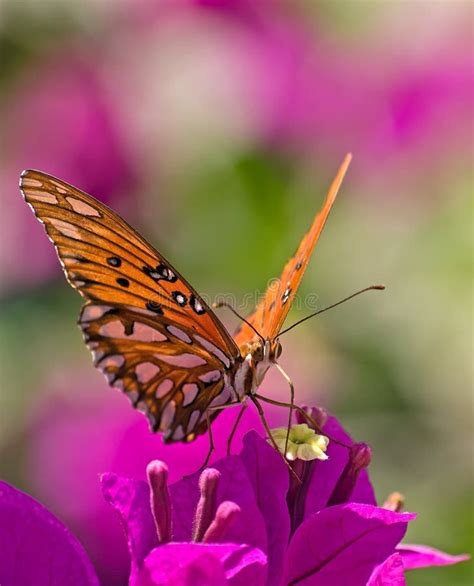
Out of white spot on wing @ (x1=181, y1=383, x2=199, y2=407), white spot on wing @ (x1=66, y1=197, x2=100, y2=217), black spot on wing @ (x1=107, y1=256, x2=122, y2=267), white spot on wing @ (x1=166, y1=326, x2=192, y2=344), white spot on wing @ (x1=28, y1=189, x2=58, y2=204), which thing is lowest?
white spot on wing @ (x1=181, y1=383, x2=199, y2=407)

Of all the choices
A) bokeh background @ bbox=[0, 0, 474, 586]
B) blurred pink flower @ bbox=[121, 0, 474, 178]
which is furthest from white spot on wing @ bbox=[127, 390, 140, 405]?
blurred pink flower @ bbox=[121, 0, 474, 178]

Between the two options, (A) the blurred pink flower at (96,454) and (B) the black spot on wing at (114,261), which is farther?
(A) the blurred pink flower at (96,454)

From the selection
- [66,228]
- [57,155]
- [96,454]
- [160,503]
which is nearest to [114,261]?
Answer: [66,228]

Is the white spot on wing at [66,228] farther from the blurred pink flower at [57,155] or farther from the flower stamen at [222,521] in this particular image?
the blurred pink flower at [57,155]

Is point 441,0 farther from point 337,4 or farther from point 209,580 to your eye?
point 209,580

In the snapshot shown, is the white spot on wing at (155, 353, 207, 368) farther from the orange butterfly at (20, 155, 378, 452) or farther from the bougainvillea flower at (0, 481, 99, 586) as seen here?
the bougainvillea flower at (0, 481, 99, 586)

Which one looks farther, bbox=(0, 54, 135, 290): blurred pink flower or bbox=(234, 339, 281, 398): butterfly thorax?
bbox=(0, 54, 135, 290): blurred pink flower

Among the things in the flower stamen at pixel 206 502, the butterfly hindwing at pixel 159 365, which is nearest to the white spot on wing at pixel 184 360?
the butterfly hindwing at pixel 159 365
